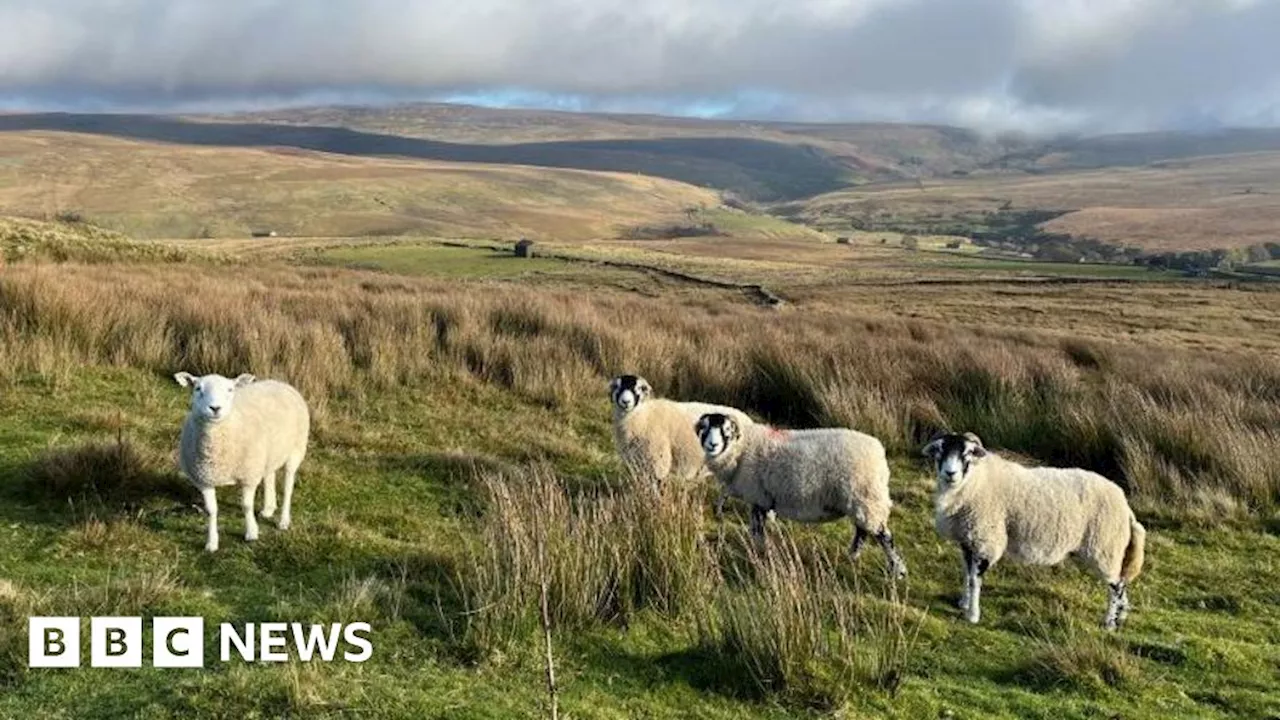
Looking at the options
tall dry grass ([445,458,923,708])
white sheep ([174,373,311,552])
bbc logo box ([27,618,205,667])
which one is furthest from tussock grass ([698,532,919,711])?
white sheep ([174,373,311,552])

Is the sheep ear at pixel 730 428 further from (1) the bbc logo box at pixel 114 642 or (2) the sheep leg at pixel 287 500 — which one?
(1) the bbc logo box at pixel 114 642

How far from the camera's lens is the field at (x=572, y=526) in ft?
15.2

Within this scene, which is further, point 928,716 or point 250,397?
point 250,397

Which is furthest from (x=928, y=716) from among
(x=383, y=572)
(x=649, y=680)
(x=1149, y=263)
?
(x=1149, y=263)

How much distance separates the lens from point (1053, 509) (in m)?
6.48

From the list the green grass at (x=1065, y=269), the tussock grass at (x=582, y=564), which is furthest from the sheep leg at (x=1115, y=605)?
the green grass at (x=1065, y=269)

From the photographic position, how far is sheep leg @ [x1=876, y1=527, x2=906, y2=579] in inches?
267

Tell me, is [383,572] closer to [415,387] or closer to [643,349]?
[415,387]

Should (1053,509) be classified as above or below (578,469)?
above

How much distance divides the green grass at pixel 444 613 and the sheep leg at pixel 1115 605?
0.34 feet

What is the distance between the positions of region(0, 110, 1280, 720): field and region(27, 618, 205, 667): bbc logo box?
88 mm

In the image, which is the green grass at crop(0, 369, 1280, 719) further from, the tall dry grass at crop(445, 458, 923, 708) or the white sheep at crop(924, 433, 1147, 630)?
the white sheep at crop(924, 433, 1147, 630)

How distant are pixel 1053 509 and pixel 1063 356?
398 inches

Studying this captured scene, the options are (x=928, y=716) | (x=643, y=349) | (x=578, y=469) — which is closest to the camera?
(x=928, y=716)
